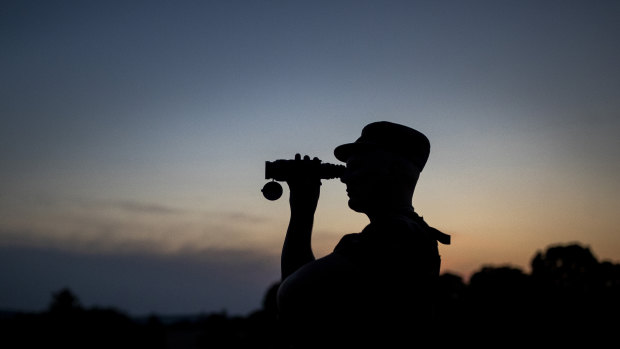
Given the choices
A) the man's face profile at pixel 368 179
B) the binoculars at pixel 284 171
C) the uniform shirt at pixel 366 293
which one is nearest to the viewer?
the uniform shirt at pixel 366 293

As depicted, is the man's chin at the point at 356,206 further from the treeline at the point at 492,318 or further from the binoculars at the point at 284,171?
the treeline at the point at 492,318

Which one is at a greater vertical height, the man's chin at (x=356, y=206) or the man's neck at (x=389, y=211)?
the man's chin at (x=356, y=206)

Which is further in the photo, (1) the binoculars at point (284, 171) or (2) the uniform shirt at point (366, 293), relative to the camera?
(1) the binoculars at point (284, 171)

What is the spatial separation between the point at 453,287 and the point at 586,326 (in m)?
12.0

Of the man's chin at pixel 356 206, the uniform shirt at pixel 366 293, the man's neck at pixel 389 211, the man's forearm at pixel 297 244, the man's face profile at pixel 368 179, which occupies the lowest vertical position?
the uniform shirt at pixel 366 293

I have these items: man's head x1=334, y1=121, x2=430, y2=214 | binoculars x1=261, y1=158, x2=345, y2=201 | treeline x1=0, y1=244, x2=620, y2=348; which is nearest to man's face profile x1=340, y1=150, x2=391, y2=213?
man's head x1=334, y1=121, x2=430, y2=214

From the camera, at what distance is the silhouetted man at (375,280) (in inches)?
104

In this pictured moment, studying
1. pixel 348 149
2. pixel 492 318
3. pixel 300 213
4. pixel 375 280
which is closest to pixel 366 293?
pixel 375 280

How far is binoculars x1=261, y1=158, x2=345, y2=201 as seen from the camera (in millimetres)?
3236

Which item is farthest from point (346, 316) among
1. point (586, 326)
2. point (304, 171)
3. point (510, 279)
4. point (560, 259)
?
point (560, 259)

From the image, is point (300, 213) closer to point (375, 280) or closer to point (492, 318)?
point (375, 280)

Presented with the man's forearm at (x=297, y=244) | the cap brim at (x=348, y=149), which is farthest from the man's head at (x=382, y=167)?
the man's forearm at (x=297, y=244)

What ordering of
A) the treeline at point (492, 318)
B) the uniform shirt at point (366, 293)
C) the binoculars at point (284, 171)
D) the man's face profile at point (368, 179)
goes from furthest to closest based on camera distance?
1. the treeline at point (492, 318)
2. the binoculars at point (284, 171)
3. the man's face profile at point (368, 179)
4. the uniform shirt at point (366, 293)

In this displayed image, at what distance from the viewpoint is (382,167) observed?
3078 millimetres
